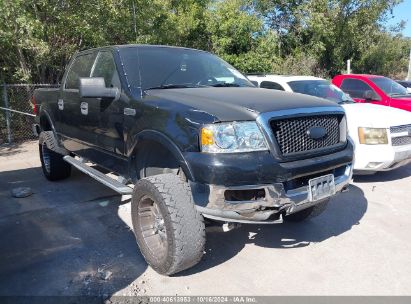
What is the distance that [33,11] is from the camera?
873 cm

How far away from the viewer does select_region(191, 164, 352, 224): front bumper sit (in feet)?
9.20

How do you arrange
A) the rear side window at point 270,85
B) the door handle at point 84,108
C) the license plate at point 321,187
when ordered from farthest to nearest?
the rear side window at point 270,85 < the door handle at point 84,108 < the license plate at point 321,187

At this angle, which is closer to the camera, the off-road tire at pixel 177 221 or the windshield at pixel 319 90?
the off-road tire at pixel 177 221

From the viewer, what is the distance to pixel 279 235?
161 inches

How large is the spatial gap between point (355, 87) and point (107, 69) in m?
6.43

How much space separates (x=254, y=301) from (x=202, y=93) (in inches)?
70.4

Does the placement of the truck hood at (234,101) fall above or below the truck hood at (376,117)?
above

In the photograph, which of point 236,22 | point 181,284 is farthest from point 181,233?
point 236,22

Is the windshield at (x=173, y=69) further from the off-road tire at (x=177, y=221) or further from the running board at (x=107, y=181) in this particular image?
the off-road tire at (x=177, y=221)

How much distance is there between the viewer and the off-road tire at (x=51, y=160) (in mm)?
5652

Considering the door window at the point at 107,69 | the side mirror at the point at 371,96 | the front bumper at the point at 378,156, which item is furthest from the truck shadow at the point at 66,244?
the side mirror at the point at 371,96

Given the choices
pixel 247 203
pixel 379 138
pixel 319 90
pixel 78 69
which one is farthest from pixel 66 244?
pixel 319 90

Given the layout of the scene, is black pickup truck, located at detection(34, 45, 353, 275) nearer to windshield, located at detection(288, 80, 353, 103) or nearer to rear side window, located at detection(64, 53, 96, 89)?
rear side window, located at detection(64, 53, 96, 89)

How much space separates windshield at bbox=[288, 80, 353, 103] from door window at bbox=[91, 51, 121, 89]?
4056mm
